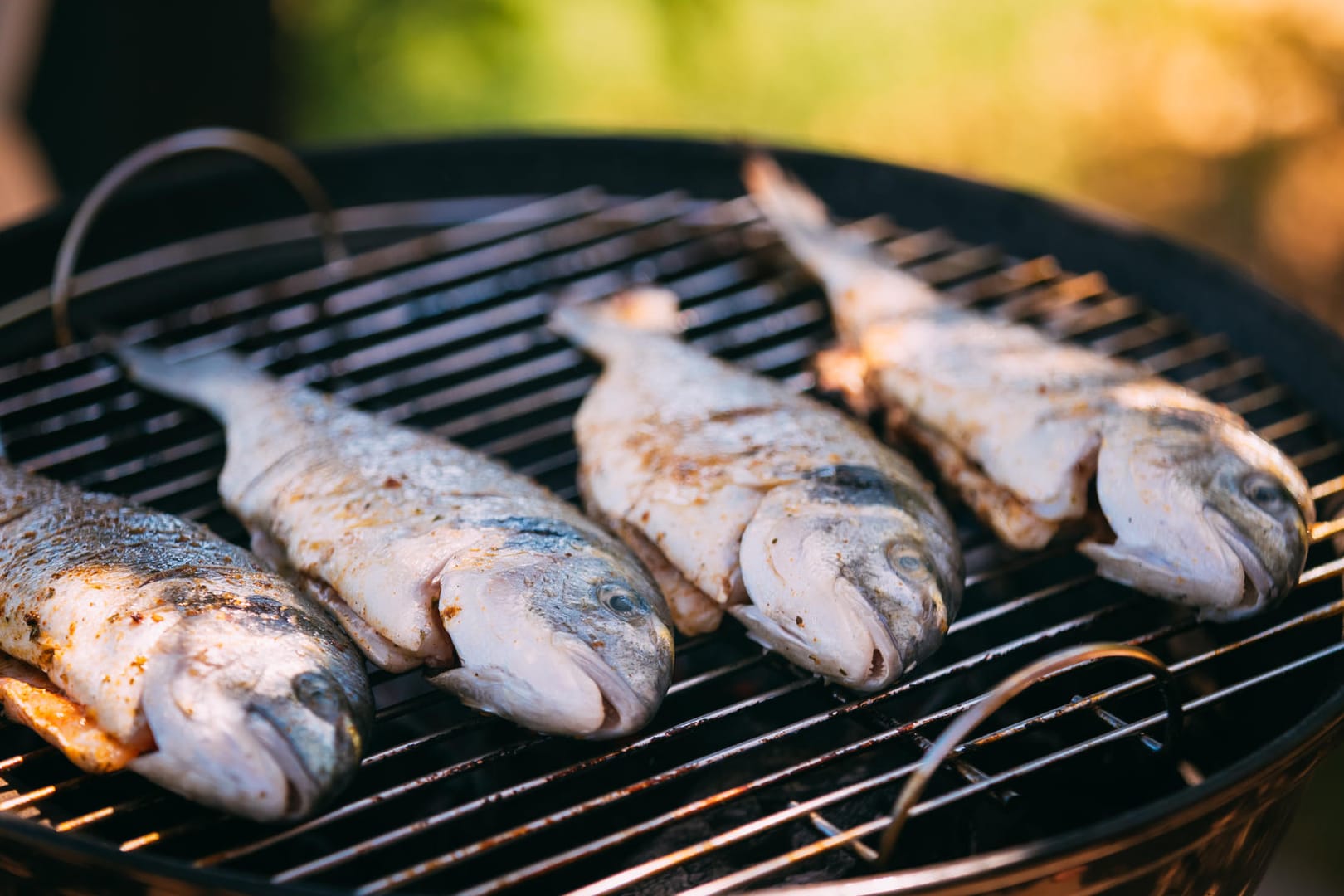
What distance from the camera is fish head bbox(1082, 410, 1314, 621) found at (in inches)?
100

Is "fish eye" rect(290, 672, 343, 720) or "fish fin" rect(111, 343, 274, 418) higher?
"fish fin" rect(111, 343, 274, 418)

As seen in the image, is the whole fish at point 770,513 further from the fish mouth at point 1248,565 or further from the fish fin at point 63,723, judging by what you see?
the fish fin at point 63,723

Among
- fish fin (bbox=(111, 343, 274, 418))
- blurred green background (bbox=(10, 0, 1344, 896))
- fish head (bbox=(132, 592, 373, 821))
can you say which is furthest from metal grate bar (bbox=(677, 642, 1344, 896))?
blurred green background (bbox=(10, 0, 1344, 896))

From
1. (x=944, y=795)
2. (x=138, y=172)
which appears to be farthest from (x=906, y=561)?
(x=138, y=172)

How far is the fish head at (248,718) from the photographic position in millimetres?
2014

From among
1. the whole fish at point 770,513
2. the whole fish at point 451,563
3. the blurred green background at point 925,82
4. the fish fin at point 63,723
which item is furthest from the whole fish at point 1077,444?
the blurred green background at point 925,82

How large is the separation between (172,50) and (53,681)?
16.2 ft

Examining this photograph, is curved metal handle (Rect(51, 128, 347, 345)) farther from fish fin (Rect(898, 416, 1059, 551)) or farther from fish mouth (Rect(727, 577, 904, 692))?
fish mouth (Rect(727, 577, 904, 692))

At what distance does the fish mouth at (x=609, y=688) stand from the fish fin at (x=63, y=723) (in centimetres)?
79

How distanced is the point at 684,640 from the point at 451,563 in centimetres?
64

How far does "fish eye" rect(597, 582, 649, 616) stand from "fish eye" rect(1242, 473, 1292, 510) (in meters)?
1.38

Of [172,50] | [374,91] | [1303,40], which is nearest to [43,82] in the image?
[172,50]

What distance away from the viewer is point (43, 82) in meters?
6.31

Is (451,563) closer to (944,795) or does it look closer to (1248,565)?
(944,795)
